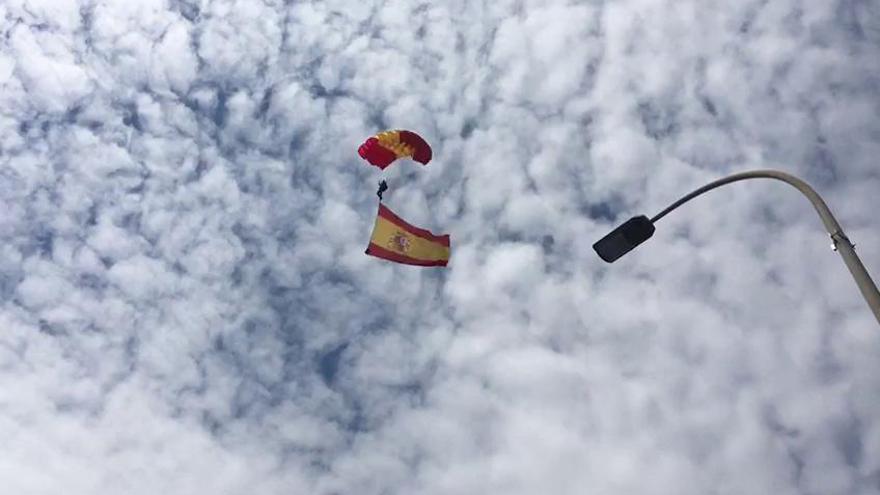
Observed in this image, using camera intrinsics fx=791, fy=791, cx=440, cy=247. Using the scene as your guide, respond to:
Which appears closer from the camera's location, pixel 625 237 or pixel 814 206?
pixel 814 206

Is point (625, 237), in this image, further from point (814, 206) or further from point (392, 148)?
point (392, 148)

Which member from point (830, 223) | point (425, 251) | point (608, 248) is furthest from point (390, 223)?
point (830, 223)

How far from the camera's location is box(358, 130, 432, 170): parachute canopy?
27250 mm

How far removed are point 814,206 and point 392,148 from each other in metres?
20.5

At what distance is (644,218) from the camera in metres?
9.54

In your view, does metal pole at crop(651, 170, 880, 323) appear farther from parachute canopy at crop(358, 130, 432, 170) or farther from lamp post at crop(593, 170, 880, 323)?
parachute canopy at crop(358, 130, 432, 170)

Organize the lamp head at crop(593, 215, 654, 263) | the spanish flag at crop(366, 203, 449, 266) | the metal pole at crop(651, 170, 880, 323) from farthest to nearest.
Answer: the spanish flag at crop(366, 203, 449, 266) → the lamp head at crop(593, 215, 654, 263) → the metal pole at crop(651, 170, 880, 323)

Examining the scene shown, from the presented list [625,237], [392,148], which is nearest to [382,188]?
[392,148]

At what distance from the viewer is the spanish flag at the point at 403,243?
1056 inches

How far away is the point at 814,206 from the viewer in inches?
319

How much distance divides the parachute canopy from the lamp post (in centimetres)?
1811

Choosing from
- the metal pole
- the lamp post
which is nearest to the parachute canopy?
the lamp post

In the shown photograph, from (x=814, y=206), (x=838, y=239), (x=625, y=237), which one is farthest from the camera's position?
(x=625, y=237)

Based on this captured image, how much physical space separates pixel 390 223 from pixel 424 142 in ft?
10.9
